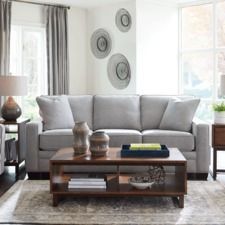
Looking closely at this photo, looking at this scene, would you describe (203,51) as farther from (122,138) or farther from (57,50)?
(122,138)

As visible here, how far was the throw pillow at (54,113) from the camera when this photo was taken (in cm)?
480

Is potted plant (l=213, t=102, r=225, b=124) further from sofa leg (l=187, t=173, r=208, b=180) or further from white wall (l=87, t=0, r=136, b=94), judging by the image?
white wall (l=87, t=0, r=136, b=94)

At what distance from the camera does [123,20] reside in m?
6.95

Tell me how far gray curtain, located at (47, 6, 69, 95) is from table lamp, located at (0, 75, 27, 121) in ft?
6.97

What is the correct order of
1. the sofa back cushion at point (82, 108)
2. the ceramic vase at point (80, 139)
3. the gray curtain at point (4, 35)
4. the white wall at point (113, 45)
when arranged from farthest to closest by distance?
the white wall at point (113, 45)
the gray curtain at point (4, 35)
the sofa back cushion at point (82, 108)
the ceramic vase at point (80, 139)

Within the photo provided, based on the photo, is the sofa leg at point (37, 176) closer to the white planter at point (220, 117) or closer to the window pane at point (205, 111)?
the white planter at point (220, 117)

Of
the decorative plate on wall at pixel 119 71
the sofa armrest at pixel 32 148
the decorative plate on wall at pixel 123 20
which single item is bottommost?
the sofa armrest at pixel 32 148

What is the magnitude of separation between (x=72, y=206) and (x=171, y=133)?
1590 mm

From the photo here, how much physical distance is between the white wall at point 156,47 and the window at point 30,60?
5.72 feet

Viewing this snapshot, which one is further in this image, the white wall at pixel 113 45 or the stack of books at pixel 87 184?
the white wall at pixel 113 45

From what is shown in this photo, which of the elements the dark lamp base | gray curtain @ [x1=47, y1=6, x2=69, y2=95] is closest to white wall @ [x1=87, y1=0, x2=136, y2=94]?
gray curtain @ [x1=47, y1=6, x2=69, y2=95]

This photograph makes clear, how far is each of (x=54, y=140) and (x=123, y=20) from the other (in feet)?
10.7

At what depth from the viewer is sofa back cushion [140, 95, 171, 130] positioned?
16.6 feet

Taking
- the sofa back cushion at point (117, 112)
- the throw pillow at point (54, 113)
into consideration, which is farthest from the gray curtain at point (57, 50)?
the throw pillow at point (54, 113)
